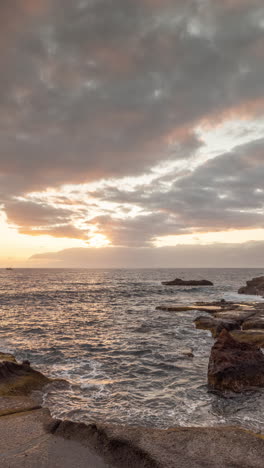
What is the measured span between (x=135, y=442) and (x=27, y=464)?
268 centimetres

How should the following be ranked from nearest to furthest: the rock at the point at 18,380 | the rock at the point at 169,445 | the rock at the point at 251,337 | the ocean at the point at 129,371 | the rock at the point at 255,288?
the rock at the point at 169,445
the ocean at the point at 129,371
the rock at the point at 18,380
the rock at the point at 251,337
the rock at the point at 255,288

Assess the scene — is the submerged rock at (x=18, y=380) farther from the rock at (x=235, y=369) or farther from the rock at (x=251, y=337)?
the rock at (x=251, y=337)

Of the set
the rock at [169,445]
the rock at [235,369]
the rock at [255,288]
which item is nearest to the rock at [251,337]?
the rock at [235,369]

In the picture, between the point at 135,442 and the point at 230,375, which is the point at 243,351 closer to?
the point at 230,375

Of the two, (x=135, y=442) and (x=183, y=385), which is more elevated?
(x=135, y=442)

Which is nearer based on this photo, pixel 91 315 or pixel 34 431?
pixel 34 431

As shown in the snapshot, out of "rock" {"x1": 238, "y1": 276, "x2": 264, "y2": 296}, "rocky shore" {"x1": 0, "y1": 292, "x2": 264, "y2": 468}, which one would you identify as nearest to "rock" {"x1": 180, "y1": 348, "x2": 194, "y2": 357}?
"rocky shore" {"x1": 0, "y1": 292, "x2": 264, "y2": 468}

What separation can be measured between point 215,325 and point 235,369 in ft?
47.8

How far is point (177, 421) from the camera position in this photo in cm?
1055

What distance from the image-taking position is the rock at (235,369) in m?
13.7

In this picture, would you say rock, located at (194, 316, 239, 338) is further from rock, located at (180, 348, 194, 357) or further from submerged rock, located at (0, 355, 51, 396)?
submerged rock, located at (0, 355, 51, 396)

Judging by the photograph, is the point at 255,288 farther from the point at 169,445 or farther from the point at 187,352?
the point at 169,445

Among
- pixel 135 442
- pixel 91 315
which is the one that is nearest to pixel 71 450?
pixel 135 442

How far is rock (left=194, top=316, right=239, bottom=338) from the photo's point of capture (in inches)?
1054
